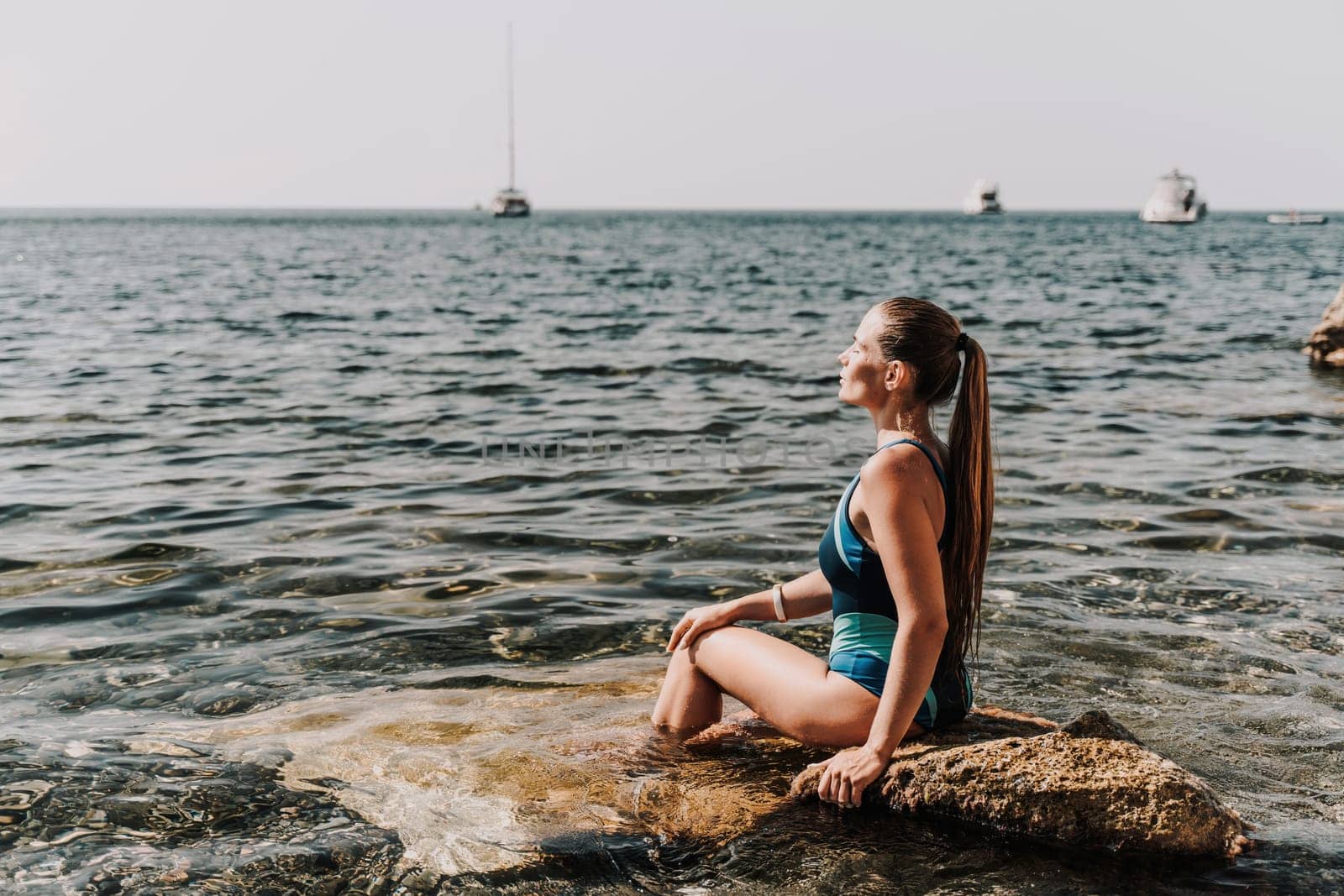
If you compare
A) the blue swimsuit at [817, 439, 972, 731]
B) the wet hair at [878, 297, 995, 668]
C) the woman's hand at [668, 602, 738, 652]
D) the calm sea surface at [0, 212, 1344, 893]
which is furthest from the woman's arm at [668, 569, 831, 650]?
the wet hair at [878, 297, 995, 668]

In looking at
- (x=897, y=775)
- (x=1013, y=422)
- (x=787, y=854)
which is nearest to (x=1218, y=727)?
(x=897, y=775)

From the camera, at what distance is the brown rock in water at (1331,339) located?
15391 mm

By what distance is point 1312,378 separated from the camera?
14484 mm

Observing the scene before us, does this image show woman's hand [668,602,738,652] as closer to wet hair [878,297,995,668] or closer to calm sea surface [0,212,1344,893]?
calm sea surface [0,212,1344,893]

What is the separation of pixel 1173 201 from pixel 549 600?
375 ft

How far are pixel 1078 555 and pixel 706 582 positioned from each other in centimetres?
242

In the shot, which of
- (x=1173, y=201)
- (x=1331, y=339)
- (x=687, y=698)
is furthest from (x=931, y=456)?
(x=1173, y=201)

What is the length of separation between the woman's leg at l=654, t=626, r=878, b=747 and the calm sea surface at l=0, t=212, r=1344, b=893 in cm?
22

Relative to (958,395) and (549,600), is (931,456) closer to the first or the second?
(958,395)

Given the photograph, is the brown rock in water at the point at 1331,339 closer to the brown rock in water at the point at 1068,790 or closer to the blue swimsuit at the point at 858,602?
the brown rock in water at the point at 1068,790

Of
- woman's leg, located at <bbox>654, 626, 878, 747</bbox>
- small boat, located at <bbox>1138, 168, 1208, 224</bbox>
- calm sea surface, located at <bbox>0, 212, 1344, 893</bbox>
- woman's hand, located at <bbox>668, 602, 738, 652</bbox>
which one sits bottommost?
calm sea surface, located at <bbox>0, 212, 1344, 893</bbox>

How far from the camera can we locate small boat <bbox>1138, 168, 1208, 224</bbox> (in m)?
106

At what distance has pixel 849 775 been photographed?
11.6ft

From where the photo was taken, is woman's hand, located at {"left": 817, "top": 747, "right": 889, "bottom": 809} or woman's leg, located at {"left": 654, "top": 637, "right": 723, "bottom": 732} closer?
woman's hand, located at {"left": 817, "top": 747, "right": 889, "bottom": 809}
